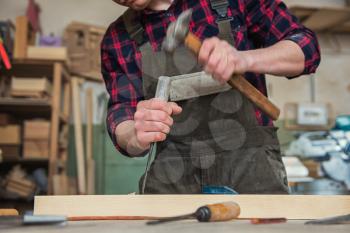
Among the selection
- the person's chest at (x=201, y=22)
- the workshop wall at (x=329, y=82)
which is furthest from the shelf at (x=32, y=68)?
the person's chest at (x=201, y=22)

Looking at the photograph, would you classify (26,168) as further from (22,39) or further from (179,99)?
(179,99)

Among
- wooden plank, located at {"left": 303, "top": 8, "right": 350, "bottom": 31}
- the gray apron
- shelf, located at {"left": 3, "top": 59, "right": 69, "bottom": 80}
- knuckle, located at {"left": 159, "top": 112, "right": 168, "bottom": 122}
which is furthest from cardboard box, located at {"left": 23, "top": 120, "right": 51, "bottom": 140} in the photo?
knuckle, located at {"left": 159, "top": 112, "right": 168, "bottom": 122}

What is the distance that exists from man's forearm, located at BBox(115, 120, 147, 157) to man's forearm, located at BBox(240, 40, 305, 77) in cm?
45

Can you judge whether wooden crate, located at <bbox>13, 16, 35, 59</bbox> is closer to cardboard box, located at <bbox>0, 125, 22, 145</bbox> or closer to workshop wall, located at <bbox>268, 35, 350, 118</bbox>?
cardboard box, located at <bbox>0, 125, 22, 145</bbox>

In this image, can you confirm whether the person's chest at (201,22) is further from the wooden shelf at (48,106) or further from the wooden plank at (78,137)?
the wooden plank at (78,137)

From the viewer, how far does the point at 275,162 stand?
5.16 ft

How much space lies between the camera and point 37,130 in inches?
166

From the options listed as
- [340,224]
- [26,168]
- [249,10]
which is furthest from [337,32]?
[340,224]

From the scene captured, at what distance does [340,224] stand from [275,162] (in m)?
0.62

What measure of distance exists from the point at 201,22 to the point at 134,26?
0.25m

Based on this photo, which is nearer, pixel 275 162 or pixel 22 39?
pixel 275 162

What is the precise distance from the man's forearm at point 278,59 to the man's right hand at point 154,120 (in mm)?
256

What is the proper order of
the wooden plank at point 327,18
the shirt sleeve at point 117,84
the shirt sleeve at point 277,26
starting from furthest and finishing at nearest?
the wooden plank at point 327,18 < the shirt sleeve at point 117,84 < the shirt sleeve at point 277,26

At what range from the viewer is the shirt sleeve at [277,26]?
1.51 metres
